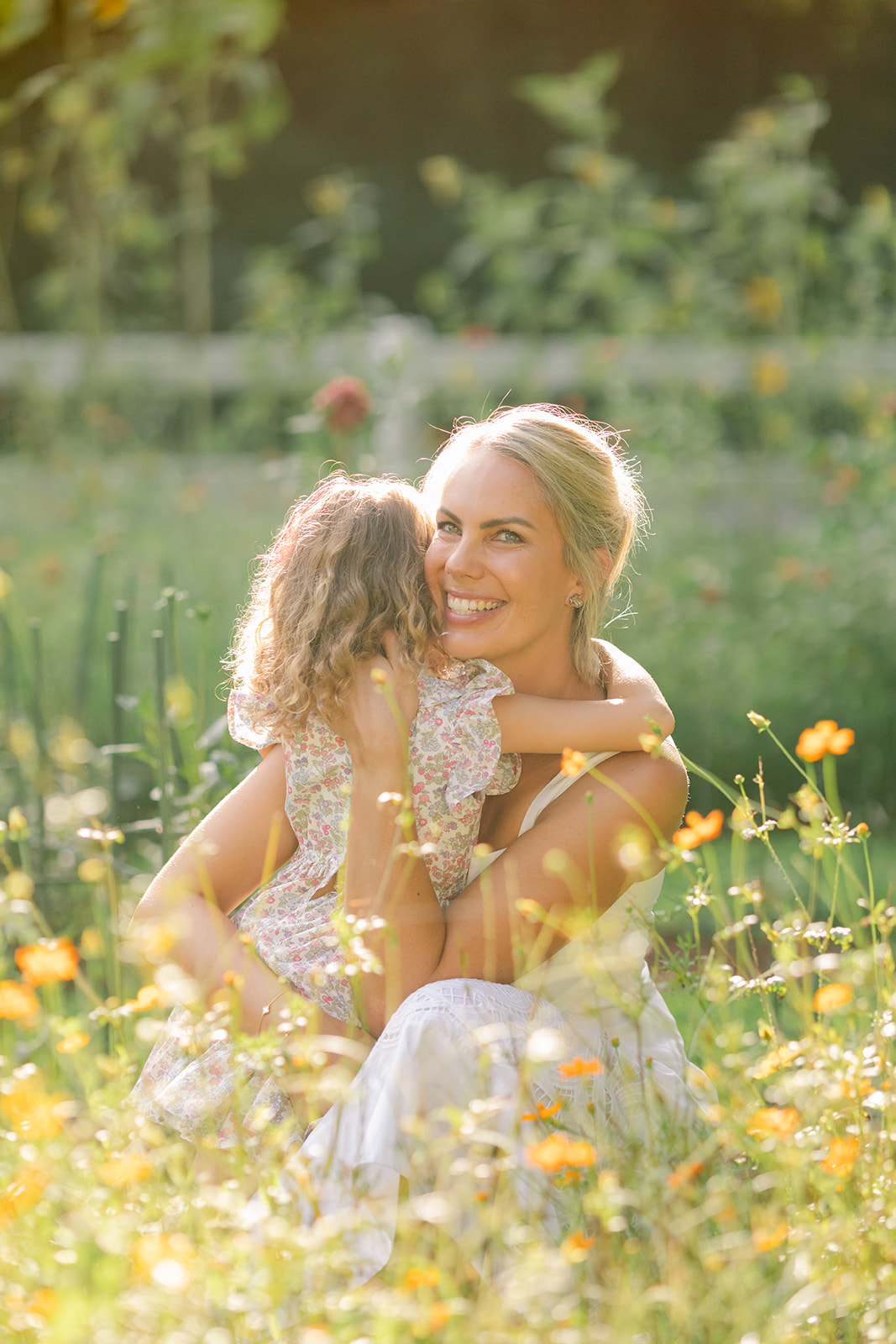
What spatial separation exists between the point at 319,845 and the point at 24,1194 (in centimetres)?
75

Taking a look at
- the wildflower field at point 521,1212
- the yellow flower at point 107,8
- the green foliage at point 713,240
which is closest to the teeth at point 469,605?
the wildflower field at point 521,1212

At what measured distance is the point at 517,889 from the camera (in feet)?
5.87

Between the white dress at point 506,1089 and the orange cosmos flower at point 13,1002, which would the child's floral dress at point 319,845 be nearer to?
the white dress at point 506,1089

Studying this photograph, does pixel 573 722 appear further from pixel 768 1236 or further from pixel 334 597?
pixel 768 1236

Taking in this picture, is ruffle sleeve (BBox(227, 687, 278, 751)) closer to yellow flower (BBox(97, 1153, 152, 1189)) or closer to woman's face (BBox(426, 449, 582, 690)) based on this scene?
woman's face (BBox(426, 449, 582, 690))

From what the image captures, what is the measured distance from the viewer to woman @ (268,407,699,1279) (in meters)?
1.46

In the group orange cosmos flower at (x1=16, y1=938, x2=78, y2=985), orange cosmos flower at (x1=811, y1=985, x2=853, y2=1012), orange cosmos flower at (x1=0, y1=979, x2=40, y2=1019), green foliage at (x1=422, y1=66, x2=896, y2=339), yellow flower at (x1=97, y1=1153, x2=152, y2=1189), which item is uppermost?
green foliage at (x1=422, y1=66, x2=896, y2=339)

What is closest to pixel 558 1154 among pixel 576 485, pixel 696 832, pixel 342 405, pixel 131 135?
pixel 696 832

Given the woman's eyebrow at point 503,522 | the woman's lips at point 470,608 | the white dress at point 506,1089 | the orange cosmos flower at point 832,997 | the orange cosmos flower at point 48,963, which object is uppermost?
the woman's eyebrow at point 503,522

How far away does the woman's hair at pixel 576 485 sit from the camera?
6.47 ft

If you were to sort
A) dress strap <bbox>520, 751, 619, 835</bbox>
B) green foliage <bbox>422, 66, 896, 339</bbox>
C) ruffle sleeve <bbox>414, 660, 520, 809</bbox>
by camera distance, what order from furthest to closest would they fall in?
green foliage <bbox>422, 66, 896, 339</bbox> < dress strap <bbox>520, 751, 619, 835</bbox> < ruffle sleeve <bbox>414, 660, 520, 809</bbox>

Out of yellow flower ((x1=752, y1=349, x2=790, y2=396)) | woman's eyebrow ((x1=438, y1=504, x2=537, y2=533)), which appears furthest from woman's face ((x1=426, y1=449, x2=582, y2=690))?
yellow flower ((x1=752, y1=349, x2=790, y2=396))

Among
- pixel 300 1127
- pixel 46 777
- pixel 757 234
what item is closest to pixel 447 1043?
pixel 300 1127

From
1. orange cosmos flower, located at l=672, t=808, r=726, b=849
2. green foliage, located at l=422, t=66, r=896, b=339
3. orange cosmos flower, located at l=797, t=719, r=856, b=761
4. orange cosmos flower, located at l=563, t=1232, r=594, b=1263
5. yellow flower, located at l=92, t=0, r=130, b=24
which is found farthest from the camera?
green foliage, located at l=422, t=66, r=896, b=339
